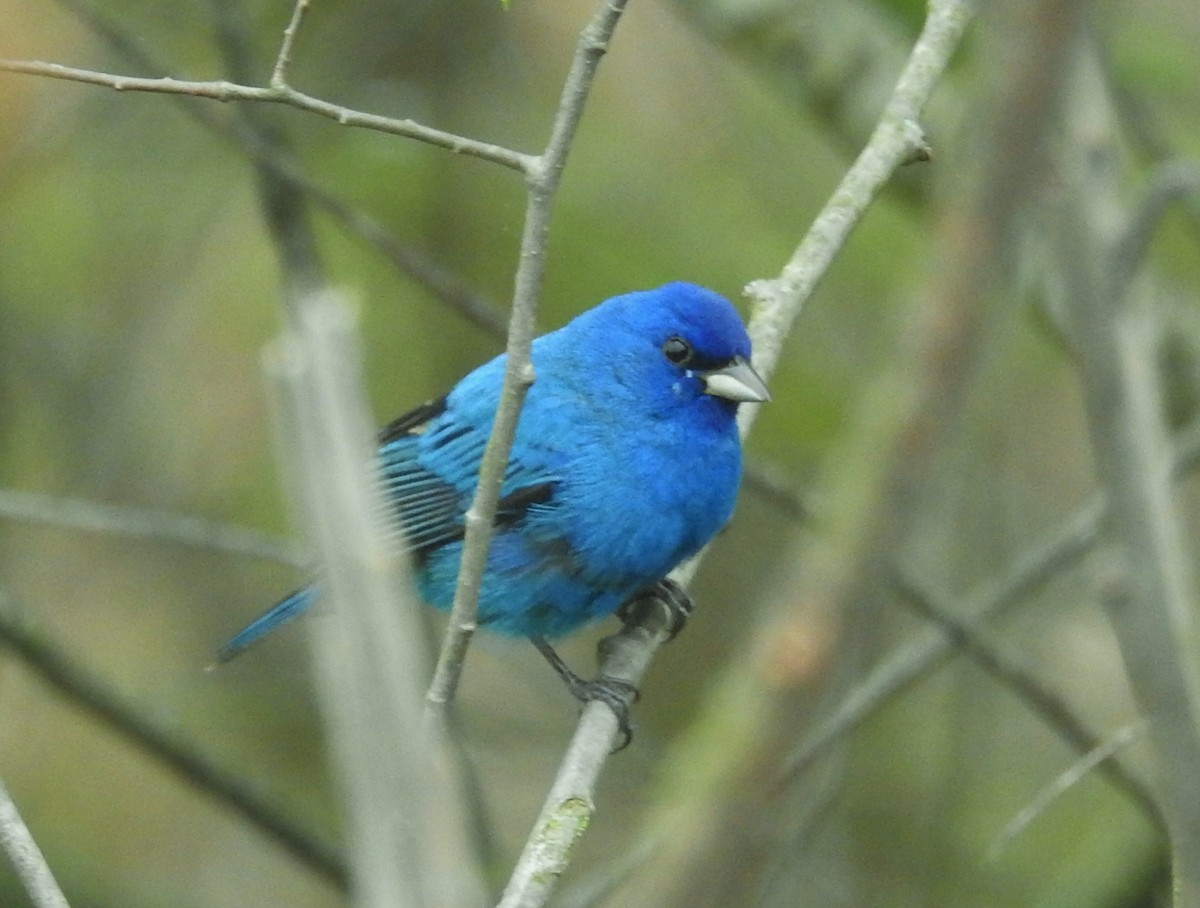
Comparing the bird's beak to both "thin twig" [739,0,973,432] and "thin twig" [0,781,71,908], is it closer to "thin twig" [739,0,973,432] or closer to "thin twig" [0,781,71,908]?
"thin twig" [739,0,973,432]

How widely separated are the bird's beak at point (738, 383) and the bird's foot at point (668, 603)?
2.02ft

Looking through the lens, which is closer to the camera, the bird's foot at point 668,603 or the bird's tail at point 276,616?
the bird's foot at point 668,603

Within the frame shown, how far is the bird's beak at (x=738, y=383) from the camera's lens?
5.11 metres

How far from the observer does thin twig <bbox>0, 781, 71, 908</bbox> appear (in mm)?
2977

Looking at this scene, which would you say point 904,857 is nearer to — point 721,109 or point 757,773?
point 721,109

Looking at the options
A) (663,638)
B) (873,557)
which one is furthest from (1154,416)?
(873,557)

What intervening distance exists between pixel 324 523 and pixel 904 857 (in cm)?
650

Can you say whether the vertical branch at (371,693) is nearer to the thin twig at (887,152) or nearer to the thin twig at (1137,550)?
the thin twig at (1137,550)

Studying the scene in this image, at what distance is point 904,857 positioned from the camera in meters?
7.71

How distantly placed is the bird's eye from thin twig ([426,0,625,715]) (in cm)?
230

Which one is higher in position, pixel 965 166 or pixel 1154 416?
pixel 965 166

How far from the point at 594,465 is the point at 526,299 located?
244 cm

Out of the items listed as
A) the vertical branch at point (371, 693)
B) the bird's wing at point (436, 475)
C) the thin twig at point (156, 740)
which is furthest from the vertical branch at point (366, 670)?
the thin twig at point (156, 740)

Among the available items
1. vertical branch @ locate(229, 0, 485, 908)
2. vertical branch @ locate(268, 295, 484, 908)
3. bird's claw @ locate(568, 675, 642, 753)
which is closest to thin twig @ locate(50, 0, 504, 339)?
bird's claw @ locate(568, 675, 642, 753)
